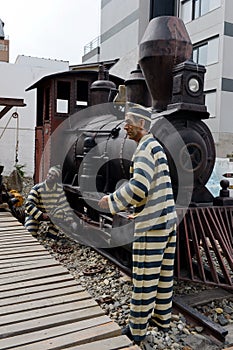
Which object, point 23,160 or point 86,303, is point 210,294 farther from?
point 23,160

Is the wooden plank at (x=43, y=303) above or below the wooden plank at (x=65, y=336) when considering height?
above

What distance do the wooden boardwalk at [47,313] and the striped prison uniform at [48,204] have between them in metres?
2.54

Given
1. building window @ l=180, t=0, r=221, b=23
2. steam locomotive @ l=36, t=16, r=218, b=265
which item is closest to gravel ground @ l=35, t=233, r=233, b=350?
steam locomotive @ l=36, t=16, r=218, b=265

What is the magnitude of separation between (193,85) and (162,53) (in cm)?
58

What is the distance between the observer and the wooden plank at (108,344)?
6.12 ft

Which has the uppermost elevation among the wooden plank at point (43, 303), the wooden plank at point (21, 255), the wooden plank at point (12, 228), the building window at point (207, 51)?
the building window at point (207, 51)

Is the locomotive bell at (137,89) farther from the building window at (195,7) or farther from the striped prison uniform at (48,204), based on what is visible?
the building window at (195,7)

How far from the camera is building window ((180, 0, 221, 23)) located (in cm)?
1509

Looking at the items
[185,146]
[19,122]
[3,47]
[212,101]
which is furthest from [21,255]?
[3,47]

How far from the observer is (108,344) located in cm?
191

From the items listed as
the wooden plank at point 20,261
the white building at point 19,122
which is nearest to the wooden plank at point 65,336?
the wooden plank at point 20,261

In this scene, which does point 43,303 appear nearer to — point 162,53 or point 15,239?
point 15,239

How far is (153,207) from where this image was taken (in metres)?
2.65

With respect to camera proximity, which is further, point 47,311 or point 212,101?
point 212,101
